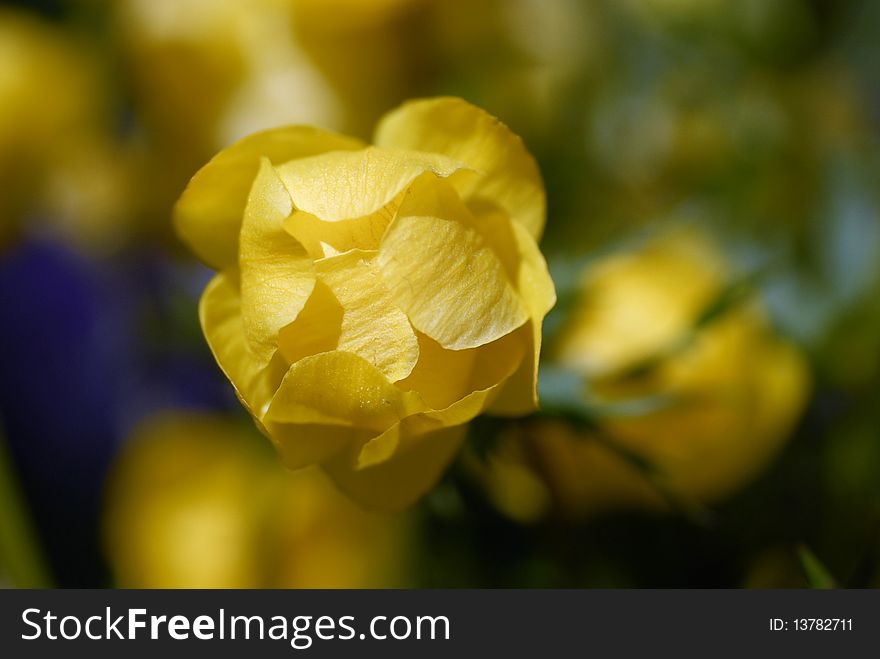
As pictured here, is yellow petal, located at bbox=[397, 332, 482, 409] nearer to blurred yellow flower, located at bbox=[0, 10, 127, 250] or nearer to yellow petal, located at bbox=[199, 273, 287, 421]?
yellow petal, located at bbox=[199, 273, 287, 421]

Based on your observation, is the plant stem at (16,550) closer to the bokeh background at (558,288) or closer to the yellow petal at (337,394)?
the bokeh background at (558,288)

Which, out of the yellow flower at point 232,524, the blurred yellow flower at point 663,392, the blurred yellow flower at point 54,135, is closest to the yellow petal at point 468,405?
the blurred yellow flower at point 663,392

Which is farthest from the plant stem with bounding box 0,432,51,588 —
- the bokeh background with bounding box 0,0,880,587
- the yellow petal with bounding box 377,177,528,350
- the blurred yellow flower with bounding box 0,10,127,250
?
the yellow petal with bounding box 377,177,528,350

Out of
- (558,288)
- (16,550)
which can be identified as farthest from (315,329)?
(16,550)

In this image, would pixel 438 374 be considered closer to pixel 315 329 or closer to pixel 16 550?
pixel 315 329

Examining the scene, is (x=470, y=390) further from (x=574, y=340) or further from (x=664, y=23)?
(x=664, y=23)
